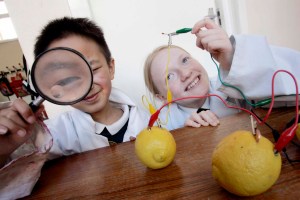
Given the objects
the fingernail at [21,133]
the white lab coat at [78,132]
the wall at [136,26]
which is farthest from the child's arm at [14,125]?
the wall at [136,26]

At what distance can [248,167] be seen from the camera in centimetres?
28

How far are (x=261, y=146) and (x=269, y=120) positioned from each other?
0.28m

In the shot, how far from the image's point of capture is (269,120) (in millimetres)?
536

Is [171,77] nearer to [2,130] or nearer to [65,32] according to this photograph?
[65,32]

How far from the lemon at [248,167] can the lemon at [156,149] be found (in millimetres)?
120

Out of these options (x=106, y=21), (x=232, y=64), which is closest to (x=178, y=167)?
(x=232, y=64)

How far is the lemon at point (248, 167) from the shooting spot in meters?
0.28

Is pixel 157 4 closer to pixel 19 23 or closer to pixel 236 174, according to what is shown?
pixel 19 23

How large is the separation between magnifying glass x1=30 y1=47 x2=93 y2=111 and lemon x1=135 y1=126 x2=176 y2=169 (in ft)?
0.52

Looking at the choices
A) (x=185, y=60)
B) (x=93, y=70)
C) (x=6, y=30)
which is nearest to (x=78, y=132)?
(x=93, y=70)

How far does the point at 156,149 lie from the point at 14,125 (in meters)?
0.35

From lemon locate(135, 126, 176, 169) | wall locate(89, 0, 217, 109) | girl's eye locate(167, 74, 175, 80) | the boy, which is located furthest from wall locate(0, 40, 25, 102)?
lemon locate(135, 126, 176, 169)

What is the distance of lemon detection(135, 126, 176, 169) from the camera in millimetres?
405

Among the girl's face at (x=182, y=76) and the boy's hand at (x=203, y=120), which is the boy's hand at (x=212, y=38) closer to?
the boy's hand at (x=203, y=120)
